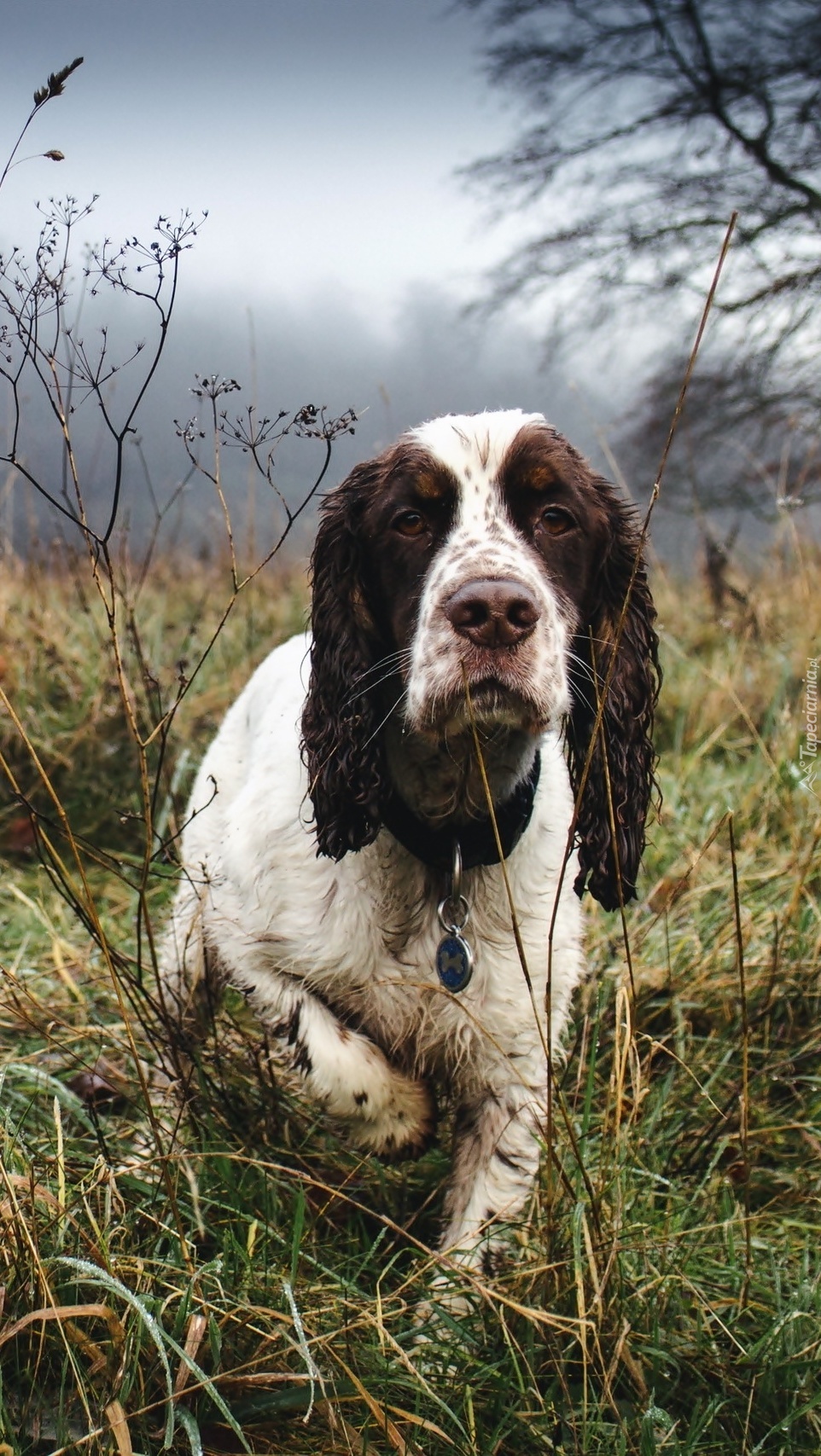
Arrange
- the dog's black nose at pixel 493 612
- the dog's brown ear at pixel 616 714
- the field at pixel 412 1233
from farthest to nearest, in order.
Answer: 1. the dog's brown ear at pixel 616 714
2. the dog's black nose at pixel 493 612
3. the field at pixel 412 1233

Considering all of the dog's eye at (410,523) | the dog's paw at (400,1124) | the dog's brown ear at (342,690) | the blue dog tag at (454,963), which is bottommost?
the dog's paw at (400,1124)

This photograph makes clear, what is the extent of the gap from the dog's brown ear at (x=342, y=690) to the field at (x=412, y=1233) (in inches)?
12.3

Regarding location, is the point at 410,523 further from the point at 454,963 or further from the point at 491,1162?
the point at 491,1162

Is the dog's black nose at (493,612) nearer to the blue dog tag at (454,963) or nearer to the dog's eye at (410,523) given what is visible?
the dog's eye at (410,523)

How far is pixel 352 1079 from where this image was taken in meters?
2.34

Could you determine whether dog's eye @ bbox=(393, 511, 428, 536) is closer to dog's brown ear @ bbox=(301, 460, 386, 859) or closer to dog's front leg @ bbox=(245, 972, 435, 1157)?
dog's brown ear @ bbox=(301, 460, 386, 859)

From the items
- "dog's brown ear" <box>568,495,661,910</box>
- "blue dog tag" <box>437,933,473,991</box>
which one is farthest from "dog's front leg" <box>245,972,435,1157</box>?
"dog's brown ear" <box>568,495,661,910</box>

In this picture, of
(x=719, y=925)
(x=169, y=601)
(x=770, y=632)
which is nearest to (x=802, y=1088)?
(x=719, y=925)

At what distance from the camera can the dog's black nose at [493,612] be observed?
1.99 metres

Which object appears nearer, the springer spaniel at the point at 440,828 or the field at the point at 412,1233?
the field at the point at 412,1233

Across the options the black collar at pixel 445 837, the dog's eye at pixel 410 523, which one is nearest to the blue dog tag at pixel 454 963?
the black collar at pixel 445 837

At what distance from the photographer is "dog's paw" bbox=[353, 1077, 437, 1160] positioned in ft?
7.80

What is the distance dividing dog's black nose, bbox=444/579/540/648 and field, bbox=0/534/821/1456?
0.46m

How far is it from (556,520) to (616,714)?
40cm
